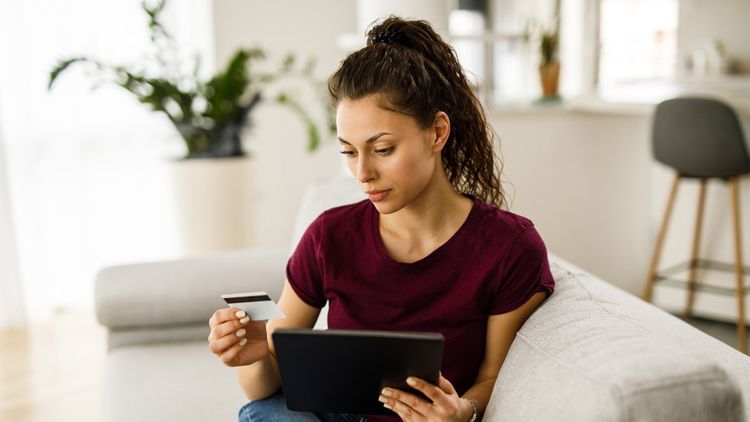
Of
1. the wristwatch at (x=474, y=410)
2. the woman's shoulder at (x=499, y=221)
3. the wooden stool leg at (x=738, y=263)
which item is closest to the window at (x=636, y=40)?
the wooden stool leg at (x=738, y=263)

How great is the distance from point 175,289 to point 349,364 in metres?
1.07

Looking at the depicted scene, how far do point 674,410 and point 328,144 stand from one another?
3.49 m

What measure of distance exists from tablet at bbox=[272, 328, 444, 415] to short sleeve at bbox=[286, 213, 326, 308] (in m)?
0.24

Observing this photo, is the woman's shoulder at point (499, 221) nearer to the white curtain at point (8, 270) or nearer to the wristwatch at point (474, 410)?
the wristwatch at point (474, 410)

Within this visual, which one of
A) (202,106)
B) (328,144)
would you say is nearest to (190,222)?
(202,106)

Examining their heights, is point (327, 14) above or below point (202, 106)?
above

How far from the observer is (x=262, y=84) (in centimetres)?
414

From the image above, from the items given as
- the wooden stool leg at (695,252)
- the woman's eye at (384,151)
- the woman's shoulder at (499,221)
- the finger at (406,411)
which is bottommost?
the wooden stool leg at (695,252)

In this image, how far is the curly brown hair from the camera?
4.26ft

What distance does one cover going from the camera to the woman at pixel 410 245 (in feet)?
4.22

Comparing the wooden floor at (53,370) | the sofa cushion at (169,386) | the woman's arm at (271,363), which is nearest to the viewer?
the woman's arm at (271,363)

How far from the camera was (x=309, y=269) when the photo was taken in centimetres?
144

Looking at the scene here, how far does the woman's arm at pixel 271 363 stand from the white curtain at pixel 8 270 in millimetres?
2390

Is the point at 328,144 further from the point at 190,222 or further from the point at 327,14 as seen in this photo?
the point at 190,222
